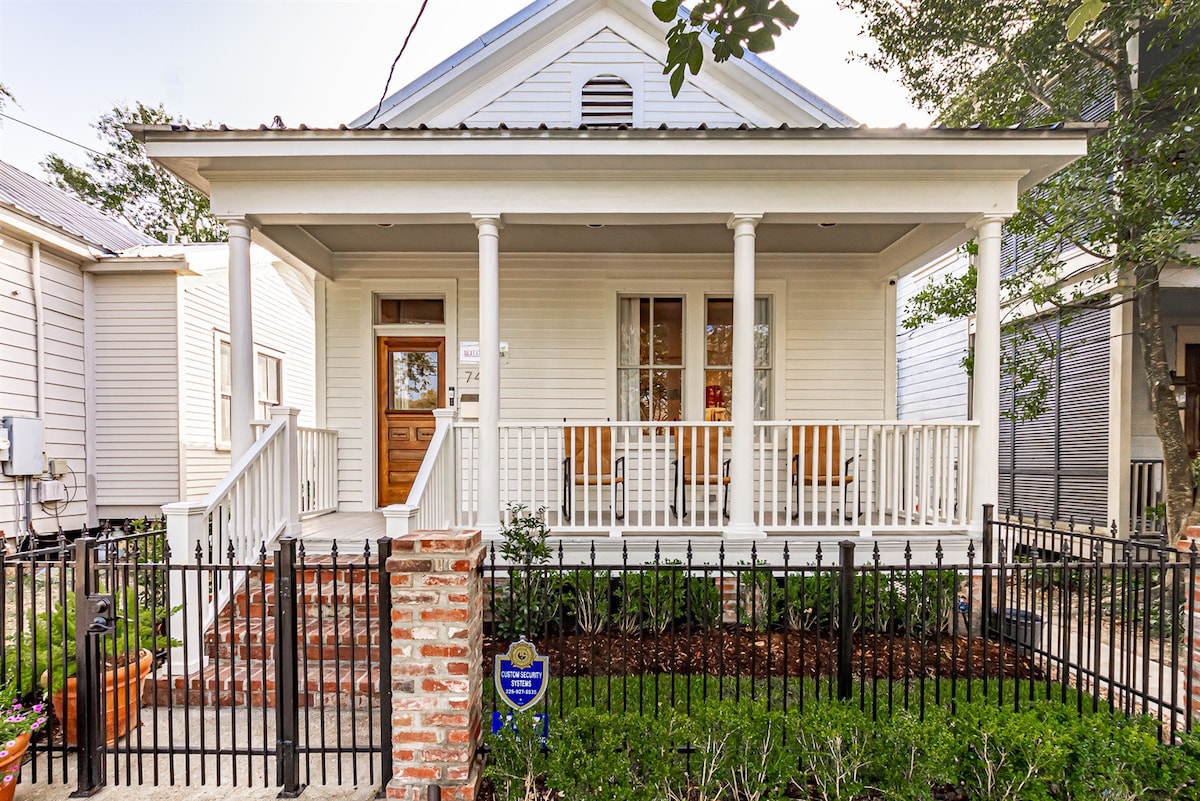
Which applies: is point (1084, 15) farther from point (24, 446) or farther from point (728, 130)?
point (24, 446)

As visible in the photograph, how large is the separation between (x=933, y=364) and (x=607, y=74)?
950cm

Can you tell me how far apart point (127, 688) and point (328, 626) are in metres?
1.35

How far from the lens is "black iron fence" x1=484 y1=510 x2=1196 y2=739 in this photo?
3.12 metres

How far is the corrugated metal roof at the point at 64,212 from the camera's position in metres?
8.13

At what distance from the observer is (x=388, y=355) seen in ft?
23.3

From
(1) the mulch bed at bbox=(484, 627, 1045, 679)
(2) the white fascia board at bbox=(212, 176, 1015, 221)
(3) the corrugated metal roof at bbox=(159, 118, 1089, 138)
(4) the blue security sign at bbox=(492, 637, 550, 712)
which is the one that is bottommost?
(1) the mulch bed at bbox=(484, 627, 1045, 679)

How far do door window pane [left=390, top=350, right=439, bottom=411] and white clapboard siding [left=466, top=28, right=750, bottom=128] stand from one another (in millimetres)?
2890

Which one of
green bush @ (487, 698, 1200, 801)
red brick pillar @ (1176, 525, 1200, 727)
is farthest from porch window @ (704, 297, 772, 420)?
green bush @ (487, 698, 1200, 801)

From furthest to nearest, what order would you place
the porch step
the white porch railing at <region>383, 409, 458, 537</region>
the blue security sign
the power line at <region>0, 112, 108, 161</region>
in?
the power line at <region>0, 112, 108, 161</region> < the white porch railing at <region>383, 409, 458, 537</region> < the porch step < the blue security sign

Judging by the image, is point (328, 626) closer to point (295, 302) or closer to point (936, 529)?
point (936, 529)

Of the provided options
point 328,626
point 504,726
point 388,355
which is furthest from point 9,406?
point 504,726

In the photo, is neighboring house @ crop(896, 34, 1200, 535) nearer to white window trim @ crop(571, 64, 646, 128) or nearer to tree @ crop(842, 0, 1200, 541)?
tree @ crop(842, 0, 1200, 541)

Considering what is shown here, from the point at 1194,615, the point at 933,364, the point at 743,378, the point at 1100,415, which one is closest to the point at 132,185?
the point at 743,378

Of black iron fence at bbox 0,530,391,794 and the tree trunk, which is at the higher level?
the tree trunk
